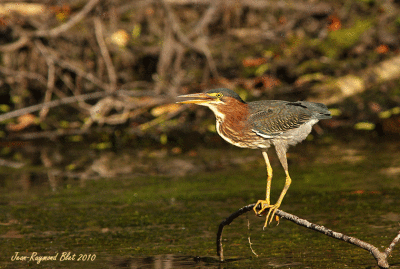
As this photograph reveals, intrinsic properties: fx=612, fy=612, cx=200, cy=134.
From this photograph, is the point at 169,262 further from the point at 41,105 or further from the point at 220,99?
the point at 41,105

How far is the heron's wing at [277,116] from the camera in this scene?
4695 mm

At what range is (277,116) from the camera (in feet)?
16.1

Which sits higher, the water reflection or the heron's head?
the heron's head

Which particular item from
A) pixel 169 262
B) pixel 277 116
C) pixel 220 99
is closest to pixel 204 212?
pixel 169 262

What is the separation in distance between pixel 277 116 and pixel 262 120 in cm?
23

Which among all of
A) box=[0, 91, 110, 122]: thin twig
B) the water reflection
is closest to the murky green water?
the water reflection

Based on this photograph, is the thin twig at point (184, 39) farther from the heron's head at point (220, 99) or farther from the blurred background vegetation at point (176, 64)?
the heron's head at point (220, 99)

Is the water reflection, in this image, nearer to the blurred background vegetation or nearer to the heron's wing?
the heron's wing

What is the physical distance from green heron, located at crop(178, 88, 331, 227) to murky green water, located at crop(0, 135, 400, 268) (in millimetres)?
697

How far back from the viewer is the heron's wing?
4695mm

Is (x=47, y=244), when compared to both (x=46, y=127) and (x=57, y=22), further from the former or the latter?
(x=57, y=22)

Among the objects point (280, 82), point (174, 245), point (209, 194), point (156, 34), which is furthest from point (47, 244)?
point (156, 34)

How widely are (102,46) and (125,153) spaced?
8.19 feet

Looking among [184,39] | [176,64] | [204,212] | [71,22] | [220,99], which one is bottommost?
[220,99]
